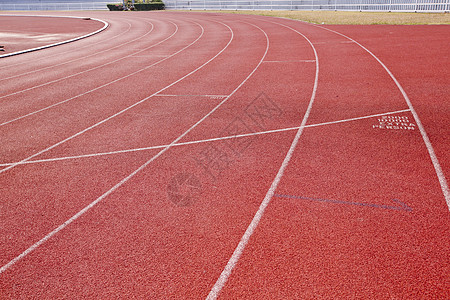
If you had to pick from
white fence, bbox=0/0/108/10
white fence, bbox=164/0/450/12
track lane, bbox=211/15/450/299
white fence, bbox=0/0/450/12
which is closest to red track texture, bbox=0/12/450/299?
track lane, bbox=211/15/450/299

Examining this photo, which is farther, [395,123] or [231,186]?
[395,123]

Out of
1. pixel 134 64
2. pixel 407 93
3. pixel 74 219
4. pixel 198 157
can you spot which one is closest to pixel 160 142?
pixel 198 157

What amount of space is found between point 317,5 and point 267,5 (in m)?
6.20

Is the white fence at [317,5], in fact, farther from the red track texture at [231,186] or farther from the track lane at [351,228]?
the track lane at [351,228]

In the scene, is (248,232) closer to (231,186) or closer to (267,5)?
(231,186)

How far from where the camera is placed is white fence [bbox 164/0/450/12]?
26062 mm

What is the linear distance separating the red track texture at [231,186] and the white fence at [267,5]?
737 inches

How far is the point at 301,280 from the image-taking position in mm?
3770

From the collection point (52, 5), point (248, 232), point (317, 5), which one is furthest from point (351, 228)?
point (52, 5)

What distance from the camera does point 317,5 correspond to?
34500 mm

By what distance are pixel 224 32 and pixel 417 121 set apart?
18011 mm

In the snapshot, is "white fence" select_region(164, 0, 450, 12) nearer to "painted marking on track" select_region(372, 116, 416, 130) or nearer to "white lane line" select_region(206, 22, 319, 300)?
"painted marking on track" select_region(372, 116, 416, 130)

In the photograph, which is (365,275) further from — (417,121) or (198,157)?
(417,121)

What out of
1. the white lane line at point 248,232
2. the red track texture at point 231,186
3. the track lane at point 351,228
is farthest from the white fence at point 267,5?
the white lane line at point 248,232
